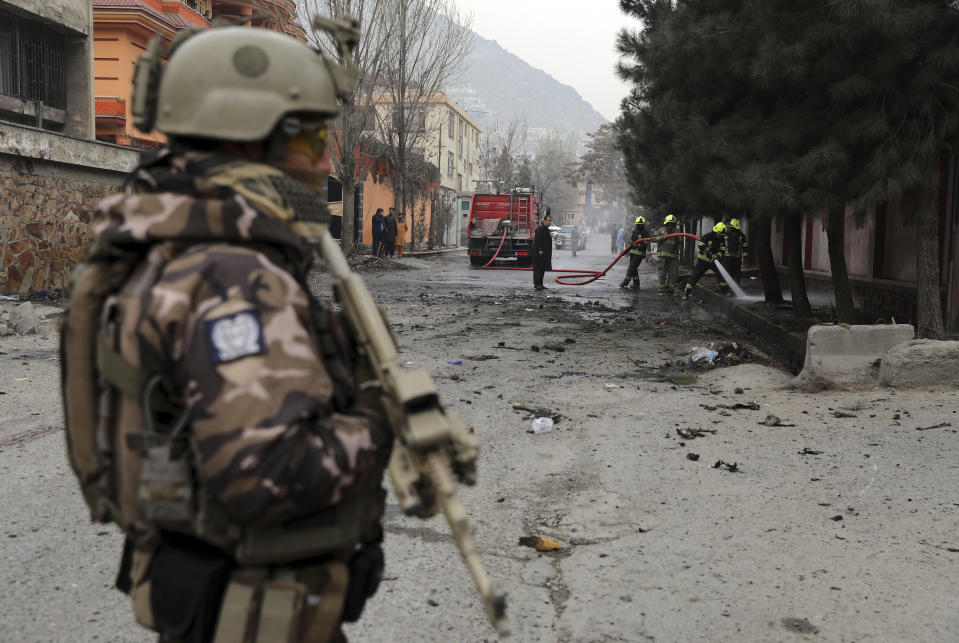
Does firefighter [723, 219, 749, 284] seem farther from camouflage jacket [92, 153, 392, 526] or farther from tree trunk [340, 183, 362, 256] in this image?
camouflage jacket [92, 153, 392, 526]

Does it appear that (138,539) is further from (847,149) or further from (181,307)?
(847,149)

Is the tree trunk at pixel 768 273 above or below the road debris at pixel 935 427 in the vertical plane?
above

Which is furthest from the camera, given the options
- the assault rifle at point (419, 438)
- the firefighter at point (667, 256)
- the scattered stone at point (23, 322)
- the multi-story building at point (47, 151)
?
the firefighter at point (667, 256)

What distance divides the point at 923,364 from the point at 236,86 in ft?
22.7

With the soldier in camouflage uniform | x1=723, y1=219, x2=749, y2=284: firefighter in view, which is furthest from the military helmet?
x1=723, y1=219, x2=749, y2=284: firefighter

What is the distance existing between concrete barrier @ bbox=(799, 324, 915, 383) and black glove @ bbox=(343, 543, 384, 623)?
6502 mm

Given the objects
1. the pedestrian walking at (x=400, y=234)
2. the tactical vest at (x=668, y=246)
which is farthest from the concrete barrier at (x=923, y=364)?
the pedestrian walking at (x=400, y=234)

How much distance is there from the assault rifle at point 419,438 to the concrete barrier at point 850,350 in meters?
6.52

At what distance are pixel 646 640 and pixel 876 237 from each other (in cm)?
1007

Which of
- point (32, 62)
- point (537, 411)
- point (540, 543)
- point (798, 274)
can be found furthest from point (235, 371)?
point (32, 62)

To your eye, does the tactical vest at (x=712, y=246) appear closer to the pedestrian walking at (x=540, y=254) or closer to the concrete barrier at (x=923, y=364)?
the pedestrian walking at (x=540, y=254)

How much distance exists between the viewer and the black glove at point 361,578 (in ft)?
5.24

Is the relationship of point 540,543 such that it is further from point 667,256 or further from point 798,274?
point 667,256

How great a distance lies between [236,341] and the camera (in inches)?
50.9
